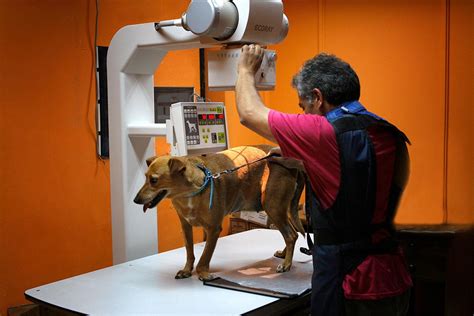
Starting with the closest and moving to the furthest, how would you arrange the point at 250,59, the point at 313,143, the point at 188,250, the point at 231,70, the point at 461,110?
the point at 313,143
the point at 250,59
the point at 231,70
the point at 188,250
the point at 461,110

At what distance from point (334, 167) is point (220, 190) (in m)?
0.65

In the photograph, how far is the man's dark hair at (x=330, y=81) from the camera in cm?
202

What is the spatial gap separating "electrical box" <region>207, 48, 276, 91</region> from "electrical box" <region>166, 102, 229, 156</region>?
12 cm

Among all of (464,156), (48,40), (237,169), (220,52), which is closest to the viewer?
(220,52)

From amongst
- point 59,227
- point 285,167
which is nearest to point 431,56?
point 285,167

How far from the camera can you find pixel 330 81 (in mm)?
2021

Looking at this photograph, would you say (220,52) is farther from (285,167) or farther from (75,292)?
(75,292)

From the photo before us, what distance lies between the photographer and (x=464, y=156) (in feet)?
11.9

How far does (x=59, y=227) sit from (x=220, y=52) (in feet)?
4.96

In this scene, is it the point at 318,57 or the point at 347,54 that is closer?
the point at 318,57

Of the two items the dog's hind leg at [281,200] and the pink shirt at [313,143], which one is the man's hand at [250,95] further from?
the dog's hind leg at [281,200]

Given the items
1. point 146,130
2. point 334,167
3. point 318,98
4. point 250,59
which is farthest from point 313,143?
point 146,130

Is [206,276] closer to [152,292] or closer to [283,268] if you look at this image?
[152,292]

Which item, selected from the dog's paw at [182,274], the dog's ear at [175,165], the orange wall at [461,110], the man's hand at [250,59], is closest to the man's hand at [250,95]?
the man's hand at [250,59]
